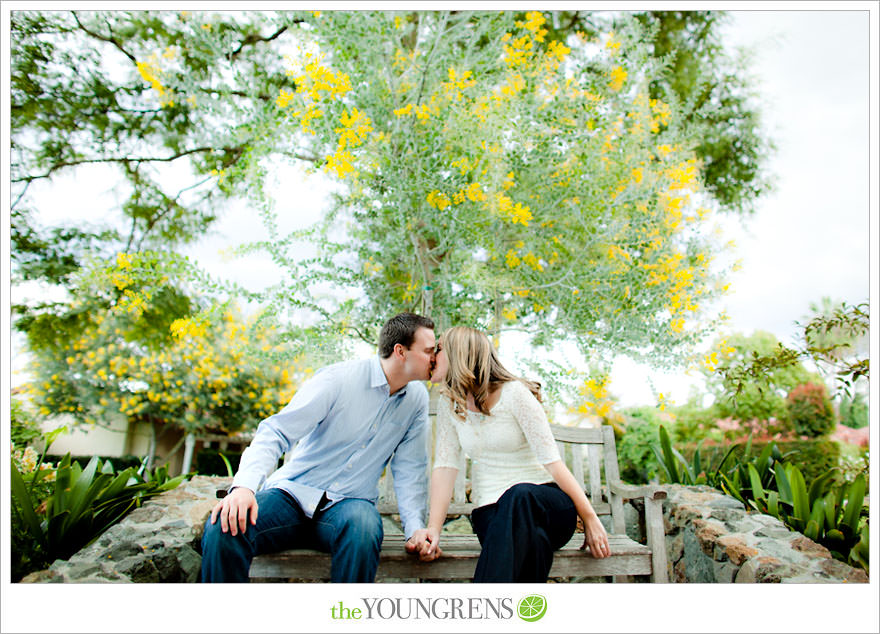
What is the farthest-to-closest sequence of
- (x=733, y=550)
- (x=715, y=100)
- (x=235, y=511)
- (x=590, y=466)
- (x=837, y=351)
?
1. (x=715, y=100)
2. (x=837, y=351)
3. (x=590, y=466)
4. (x=733, y=550)
5. (x=235, y=511)

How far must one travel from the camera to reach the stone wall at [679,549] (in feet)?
6.00

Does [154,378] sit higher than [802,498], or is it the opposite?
[154,378]

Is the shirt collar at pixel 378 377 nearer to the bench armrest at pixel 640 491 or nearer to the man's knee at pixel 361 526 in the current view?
the man's knee at pixel 361 526

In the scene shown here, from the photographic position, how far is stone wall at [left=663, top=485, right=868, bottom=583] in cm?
187

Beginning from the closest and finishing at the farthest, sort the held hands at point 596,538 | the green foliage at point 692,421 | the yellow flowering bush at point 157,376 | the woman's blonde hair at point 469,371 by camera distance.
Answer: the held hands at point 596,538 → the woman's blonde hair at point 469,371 → the yellow flowering bush at point 157,376 → the green foliage at point 692,421

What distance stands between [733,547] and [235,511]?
68.5 inches

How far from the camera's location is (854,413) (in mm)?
6250

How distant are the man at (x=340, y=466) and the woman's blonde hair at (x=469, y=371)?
0.10m

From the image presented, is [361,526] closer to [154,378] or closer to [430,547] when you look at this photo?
[430,547]

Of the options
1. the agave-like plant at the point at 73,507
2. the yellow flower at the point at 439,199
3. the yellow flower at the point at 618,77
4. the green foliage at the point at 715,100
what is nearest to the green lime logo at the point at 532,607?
the agave-like plant at the point at 73,507

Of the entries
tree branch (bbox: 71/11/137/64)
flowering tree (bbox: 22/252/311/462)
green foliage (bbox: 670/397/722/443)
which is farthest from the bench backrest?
green foliage (bbox: 670/397/722/443)

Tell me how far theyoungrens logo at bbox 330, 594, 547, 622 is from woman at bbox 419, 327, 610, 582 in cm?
8

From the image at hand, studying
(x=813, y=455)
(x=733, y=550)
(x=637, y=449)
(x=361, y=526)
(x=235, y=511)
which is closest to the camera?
(x=235, y=511)

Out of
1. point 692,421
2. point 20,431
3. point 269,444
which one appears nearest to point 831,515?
point 269,444
